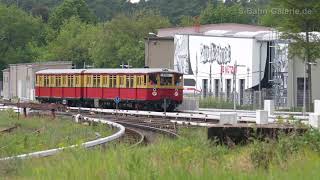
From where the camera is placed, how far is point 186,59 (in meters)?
66.4

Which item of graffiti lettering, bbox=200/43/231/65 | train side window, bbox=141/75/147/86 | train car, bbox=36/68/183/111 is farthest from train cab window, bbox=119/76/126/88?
graffiti lettering, bbox=200/43/231/65

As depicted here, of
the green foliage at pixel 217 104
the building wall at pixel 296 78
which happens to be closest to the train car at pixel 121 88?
the green foliage at pixel 217 104

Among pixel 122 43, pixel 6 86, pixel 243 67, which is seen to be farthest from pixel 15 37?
pixel 243 67

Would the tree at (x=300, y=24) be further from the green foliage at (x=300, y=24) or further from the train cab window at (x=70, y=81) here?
the train cab window at (x=70, y=81)

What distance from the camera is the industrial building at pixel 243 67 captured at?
53.4 m

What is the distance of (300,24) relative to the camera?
136ft

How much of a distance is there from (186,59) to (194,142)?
167 feet

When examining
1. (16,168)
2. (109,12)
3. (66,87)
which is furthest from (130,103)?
(109,12)

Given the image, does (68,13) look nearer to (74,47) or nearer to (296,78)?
(74,47)

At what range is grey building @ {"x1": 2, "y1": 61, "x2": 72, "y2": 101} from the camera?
2928 inches

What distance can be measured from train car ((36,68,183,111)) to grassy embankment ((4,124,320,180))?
2792 cm

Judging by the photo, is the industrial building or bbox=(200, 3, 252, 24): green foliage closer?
the industrial building

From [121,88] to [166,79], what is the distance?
2871mm

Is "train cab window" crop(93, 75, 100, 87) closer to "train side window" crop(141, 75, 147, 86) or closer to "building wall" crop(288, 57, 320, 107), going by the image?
"train side window" crop(141, 75, 147, 86)
